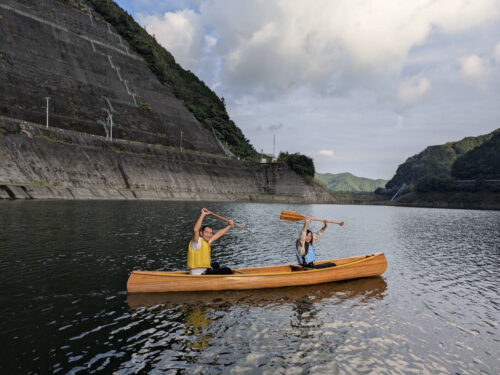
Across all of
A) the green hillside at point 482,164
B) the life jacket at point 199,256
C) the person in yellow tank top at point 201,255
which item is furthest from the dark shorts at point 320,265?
the green hillside at point 482,164

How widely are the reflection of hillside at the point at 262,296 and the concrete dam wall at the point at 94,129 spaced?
4215cm

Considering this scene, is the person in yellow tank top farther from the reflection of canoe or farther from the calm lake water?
the calm lake water

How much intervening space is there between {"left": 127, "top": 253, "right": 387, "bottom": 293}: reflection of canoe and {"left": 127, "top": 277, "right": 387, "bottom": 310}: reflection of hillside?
0.72 feet

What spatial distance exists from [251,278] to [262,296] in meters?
0.87

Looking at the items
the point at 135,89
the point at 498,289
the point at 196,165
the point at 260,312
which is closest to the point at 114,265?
the point at 260,312

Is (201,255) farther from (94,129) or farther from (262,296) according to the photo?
(94,129)

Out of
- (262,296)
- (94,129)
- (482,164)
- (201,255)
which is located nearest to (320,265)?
(262,296)

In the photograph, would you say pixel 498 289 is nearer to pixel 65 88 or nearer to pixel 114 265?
pixel 114 265

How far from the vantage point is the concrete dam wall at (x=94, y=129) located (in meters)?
54.1

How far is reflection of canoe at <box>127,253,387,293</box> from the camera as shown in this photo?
12.4 meters

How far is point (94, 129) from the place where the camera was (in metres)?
Result: 74.6

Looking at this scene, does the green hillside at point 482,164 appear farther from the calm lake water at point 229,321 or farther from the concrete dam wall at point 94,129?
the calm lake water at point 229,321

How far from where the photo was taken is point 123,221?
3103cm

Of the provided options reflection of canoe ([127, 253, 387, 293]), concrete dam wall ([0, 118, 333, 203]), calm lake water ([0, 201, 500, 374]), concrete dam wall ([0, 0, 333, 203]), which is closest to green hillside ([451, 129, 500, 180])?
concrete dam wall ([0, 0, 333, 203])
